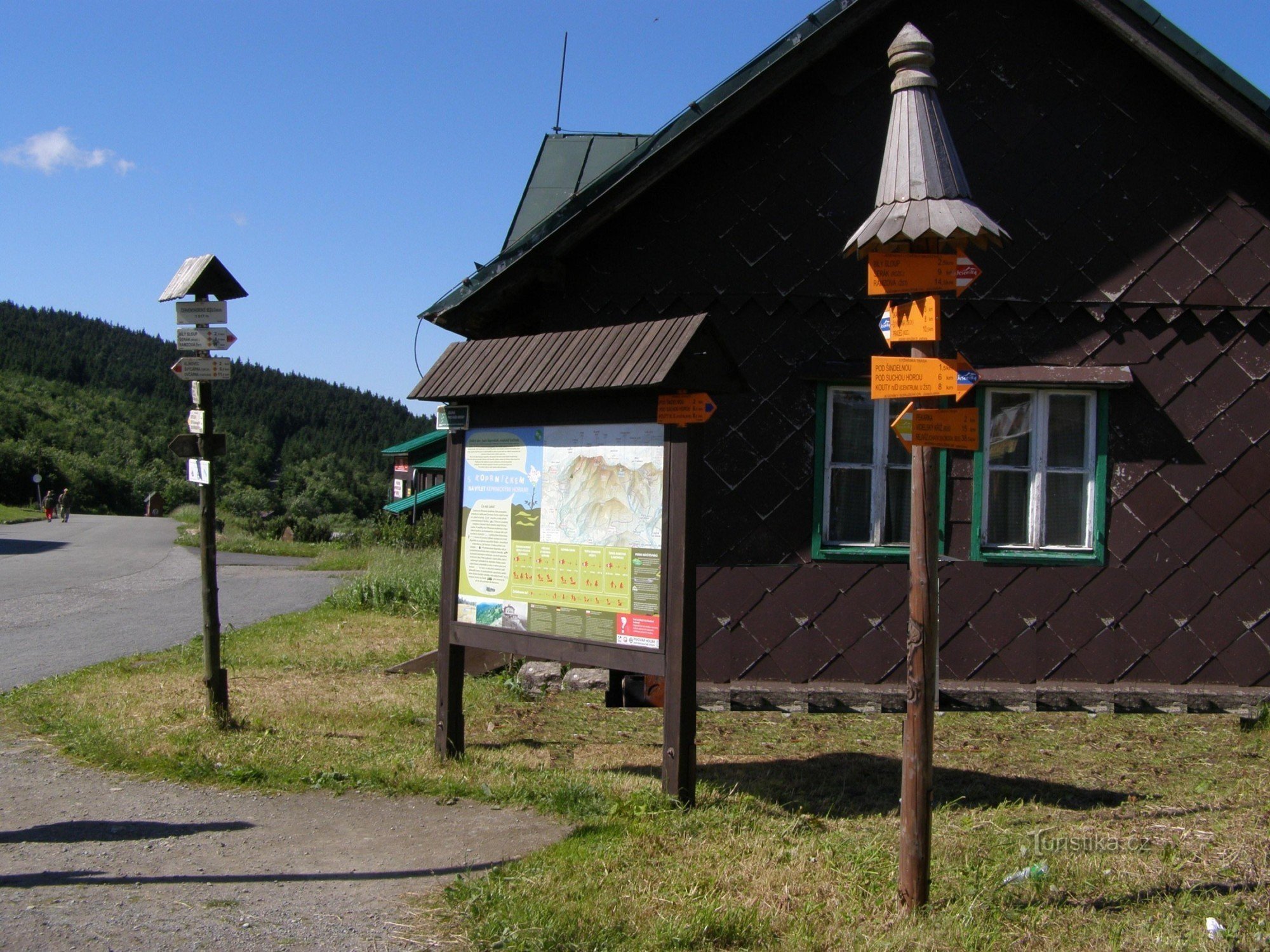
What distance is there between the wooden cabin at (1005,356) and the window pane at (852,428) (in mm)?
20

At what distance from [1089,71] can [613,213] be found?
3819 mm

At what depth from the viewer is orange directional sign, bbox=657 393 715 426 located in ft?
17.1

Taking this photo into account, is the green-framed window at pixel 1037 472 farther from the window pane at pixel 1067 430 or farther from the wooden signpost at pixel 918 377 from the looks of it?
the wooden signpost at pixel 918 377

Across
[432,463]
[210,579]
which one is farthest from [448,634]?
[432,463]

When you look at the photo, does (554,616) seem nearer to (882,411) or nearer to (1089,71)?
(882,411)

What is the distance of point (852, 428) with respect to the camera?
26.6 ft

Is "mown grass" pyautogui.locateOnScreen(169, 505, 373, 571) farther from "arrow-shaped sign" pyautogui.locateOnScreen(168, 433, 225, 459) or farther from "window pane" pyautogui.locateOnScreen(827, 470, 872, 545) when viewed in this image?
"window pane" pyautogui.locateOnScreen(827, 470, 872, 545)

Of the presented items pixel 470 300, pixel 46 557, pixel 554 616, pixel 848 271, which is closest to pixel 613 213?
pixel 470 300

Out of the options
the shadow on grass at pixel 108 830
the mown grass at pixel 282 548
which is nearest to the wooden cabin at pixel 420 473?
the mown grass at pixel 282 548

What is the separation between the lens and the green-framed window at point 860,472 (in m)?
8.02

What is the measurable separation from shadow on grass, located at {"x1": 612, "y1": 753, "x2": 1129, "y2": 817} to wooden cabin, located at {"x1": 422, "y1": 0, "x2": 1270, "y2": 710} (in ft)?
4.88

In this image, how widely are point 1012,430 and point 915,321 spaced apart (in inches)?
175

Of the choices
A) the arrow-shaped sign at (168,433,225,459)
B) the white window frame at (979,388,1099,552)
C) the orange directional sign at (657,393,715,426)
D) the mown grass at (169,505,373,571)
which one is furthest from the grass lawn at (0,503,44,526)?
the orange directional sign at (657,393,715,426)

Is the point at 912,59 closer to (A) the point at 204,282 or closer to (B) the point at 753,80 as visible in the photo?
(B) the point at 753,80
